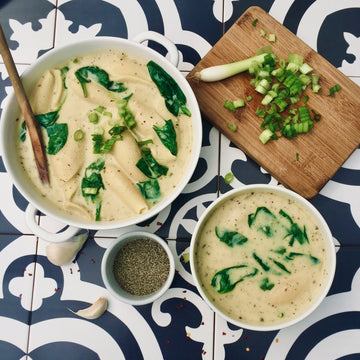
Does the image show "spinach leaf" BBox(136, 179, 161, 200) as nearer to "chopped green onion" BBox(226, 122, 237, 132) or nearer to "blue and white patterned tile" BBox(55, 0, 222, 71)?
"chopped green onion" BBox(226, 122, 237, 132)

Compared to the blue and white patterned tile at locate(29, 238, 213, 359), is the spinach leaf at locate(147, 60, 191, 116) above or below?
above

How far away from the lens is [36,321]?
5.49 ft

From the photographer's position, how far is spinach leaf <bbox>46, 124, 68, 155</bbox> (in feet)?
4.80

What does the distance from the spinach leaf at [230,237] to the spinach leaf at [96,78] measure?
0.58 meters

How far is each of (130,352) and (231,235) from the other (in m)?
0.62

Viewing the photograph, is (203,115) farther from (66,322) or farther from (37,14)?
(66,322)

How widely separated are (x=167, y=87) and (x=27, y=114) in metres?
0.46

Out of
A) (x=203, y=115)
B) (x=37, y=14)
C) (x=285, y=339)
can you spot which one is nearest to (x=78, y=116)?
(x=203, y=115)

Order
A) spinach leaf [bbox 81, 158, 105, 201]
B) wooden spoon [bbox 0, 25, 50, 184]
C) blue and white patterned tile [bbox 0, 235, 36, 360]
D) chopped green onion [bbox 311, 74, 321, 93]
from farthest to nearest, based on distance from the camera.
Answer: blue and white patterned tile [bbox 0, 235, 36, 360] → chopped green onion [bbox 311, 74, 321, 93] → spinach leaf [bbox 81, 158, 105, 201] → wooden spoon [bbox 0, 25, 50, 184]

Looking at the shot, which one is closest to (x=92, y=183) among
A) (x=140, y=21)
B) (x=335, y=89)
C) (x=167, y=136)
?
(x=167, y=136)

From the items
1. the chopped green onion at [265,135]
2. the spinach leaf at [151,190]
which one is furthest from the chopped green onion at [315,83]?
the spinach leaf at [151,190]

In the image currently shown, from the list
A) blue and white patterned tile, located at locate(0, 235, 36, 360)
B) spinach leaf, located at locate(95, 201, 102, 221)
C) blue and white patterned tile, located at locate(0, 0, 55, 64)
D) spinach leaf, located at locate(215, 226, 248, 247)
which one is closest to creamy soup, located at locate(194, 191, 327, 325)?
spinach leaf, located at locate(215, 226, 248, 247)

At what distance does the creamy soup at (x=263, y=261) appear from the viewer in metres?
1.45

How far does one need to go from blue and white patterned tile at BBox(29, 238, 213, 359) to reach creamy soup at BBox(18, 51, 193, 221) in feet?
0.83
